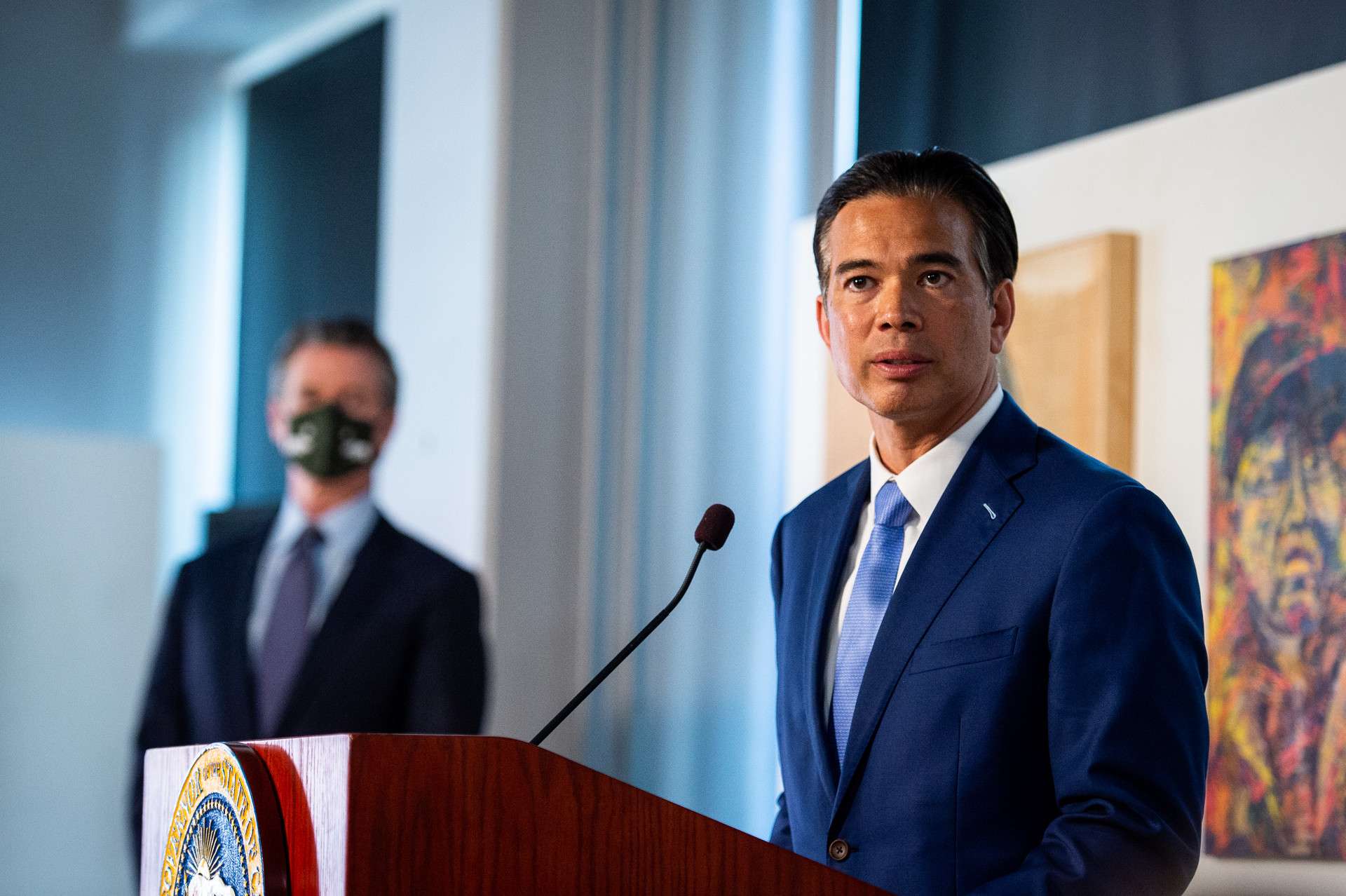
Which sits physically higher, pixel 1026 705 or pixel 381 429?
pixel 381 429

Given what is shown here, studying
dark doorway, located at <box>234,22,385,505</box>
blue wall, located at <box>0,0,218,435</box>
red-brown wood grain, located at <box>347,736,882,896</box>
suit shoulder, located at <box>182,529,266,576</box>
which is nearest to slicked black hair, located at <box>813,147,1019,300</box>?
red-brown wood grain, located at <box>347,736,882,896</box>

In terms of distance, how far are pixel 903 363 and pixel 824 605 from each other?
12.1 inches

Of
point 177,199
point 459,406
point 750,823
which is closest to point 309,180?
point 177,199

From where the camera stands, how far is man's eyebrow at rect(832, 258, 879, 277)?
184 cm

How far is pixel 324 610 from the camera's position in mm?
3834

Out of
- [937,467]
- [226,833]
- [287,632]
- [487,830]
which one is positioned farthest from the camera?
[287,632]

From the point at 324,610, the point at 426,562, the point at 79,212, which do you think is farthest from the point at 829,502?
the point at 79,212

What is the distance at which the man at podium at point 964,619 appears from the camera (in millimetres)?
1521

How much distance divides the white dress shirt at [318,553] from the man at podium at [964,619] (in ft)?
6.95

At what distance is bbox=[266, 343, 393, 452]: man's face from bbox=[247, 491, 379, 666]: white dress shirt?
0.60 feet

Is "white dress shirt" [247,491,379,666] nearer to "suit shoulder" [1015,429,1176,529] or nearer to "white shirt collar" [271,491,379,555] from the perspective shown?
"white shirt collar" [271,491,379,555]

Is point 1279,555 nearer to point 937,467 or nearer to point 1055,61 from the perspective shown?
point 937,467

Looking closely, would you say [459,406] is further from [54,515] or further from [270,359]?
[54,515]

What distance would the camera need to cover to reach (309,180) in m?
6.37
